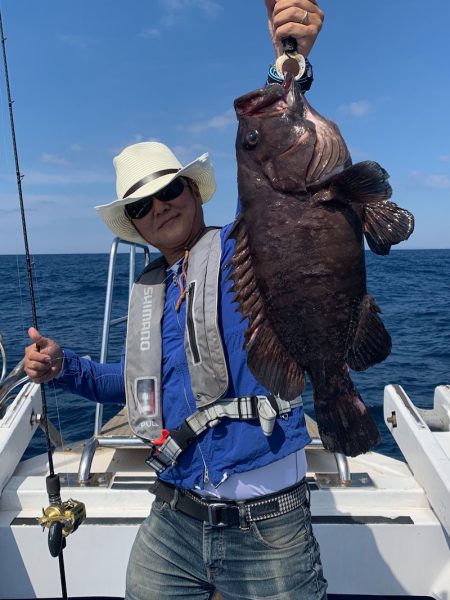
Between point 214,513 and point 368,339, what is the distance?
0.95m

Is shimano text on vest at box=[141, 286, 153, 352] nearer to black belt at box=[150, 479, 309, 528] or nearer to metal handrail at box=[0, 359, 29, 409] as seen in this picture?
black belt at box=[150, 479, 309, 528]

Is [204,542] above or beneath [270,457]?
beneath

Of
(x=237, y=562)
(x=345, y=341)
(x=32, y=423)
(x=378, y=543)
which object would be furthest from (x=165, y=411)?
(x=32, y=423)

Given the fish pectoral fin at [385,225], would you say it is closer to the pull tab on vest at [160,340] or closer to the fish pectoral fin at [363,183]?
the fish pectoral fin at [363,183]

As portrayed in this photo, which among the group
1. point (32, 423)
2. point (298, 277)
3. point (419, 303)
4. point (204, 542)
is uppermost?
point (298, 277)

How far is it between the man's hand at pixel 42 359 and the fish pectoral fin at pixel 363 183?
1439mm

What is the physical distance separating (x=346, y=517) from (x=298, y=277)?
1930 mm

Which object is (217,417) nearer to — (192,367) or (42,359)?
(192,367)

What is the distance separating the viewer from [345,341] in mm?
1930

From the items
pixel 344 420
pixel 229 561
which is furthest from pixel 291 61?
pixel 229 561

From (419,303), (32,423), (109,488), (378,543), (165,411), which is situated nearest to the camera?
(165,411)

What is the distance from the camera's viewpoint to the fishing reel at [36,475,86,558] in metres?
2.37

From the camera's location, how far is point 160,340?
90.2 inches

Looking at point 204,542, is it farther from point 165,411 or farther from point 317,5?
point 317,5
